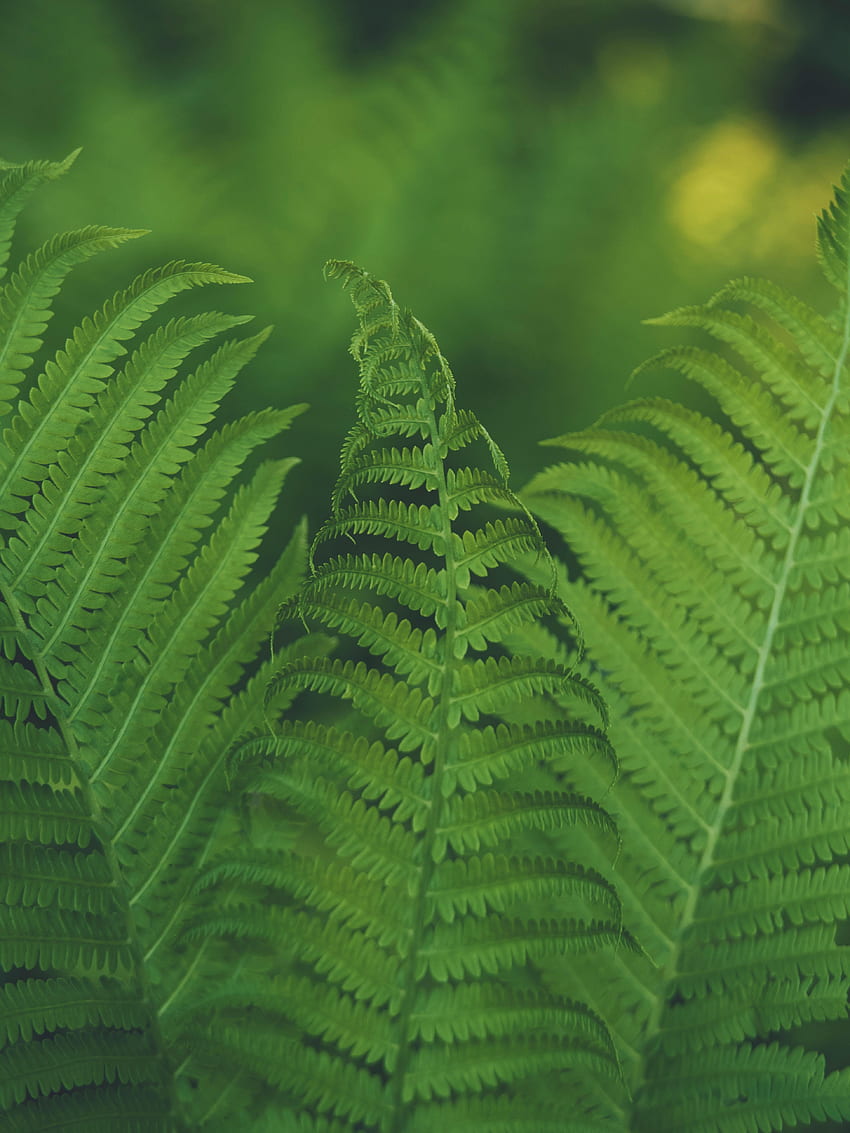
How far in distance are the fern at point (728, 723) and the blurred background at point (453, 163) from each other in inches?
30.5

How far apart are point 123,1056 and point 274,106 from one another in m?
1.72

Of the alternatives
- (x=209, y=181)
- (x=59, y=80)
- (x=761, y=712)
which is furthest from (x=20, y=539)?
(x=59, y=80)

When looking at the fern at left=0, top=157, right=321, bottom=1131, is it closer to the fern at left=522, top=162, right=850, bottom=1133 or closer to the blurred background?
the fern at left=522, top=162, right=850, bottom=1133

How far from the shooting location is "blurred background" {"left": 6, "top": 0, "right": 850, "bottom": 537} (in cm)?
170

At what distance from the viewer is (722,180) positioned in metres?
2.00

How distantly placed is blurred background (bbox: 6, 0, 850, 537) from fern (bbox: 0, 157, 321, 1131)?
79 cm

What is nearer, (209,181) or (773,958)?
(773,958)

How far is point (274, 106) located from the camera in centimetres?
192

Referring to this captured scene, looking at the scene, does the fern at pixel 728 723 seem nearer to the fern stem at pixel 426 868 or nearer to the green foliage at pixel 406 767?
the green foliage at pixel 406 767

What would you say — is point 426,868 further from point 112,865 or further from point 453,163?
point 453,163

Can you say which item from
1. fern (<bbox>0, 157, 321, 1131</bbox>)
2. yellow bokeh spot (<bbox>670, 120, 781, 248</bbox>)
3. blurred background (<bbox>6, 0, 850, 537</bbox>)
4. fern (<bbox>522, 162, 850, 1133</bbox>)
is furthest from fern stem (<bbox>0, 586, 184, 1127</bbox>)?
yellow bokeh spot (<bbox>670, 120, 781, 248</bbox>)

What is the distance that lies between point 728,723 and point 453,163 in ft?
4.73

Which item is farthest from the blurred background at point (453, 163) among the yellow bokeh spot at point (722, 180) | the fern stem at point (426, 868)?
the fern stem at point (426, 868)

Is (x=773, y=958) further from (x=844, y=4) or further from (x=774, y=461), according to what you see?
(x=844, y=4)
